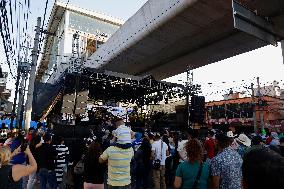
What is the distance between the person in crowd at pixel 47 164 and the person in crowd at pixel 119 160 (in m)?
2.90

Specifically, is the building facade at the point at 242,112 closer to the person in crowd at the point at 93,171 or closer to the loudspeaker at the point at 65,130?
the loudspeaker at the point at 65,130

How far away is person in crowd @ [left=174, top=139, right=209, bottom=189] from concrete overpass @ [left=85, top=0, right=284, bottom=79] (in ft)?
31.9

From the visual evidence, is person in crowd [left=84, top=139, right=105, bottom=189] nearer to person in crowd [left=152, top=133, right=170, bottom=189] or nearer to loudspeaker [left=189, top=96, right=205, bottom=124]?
person in crowd [left=152, top=133, right=170, bottom=189]

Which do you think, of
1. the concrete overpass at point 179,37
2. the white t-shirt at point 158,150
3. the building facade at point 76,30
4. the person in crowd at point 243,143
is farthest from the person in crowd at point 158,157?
the building facade at point 76,30

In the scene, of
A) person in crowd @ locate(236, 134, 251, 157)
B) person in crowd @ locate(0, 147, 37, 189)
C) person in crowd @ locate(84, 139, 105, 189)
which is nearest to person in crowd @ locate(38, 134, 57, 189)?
person in crowd @ locate(84, 139, 105, 189)

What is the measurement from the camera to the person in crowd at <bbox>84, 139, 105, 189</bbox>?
5.09 m

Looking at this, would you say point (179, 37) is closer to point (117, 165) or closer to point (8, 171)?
point (117, 165)

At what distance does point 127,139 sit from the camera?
16.5 feet

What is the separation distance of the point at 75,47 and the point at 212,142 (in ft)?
95.5

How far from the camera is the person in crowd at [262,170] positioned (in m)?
1.33

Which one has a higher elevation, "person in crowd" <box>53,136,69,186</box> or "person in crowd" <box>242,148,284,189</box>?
"person in crowd" <box>242,148,284,189</box>

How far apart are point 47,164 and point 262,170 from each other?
689 centimetres

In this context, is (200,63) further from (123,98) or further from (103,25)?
(103,25)

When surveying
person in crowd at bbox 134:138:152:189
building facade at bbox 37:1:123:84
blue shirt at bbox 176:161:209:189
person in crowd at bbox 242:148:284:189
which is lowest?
person in crowd at bbox 134:138:152:189
